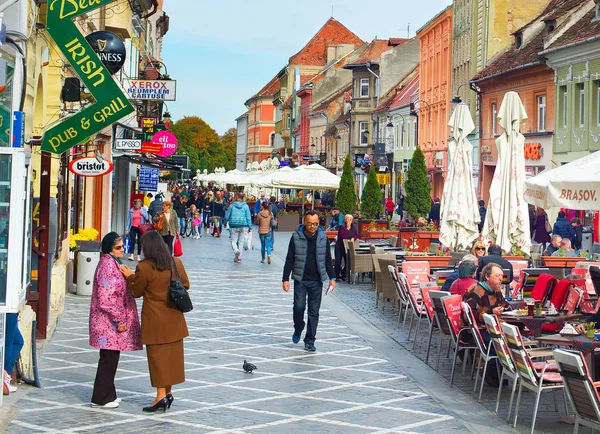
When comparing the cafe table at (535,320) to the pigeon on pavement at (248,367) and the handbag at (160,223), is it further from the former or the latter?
the handbag at (160,223)

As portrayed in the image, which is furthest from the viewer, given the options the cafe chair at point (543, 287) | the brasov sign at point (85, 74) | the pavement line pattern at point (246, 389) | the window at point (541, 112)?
the window at point (541, 112)

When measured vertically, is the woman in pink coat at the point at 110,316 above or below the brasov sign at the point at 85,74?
below

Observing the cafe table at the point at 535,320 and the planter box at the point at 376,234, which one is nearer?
the cafe table at the point at 535,320

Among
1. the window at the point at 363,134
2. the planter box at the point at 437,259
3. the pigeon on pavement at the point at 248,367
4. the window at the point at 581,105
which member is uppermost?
the window at the point at 363,134

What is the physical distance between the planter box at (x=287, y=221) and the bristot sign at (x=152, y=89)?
2570 centimetres

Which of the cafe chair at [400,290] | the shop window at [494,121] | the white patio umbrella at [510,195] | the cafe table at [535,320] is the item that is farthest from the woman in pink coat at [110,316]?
the shop window at [494,121]

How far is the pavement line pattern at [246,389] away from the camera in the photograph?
10.1 metres

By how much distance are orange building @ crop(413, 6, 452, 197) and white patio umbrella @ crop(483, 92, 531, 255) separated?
40974 millimetres

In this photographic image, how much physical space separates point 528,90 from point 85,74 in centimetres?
3463

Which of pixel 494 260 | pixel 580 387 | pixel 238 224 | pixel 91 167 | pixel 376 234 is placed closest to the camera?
pixel 580 387

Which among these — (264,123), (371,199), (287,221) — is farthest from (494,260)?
(264,123)

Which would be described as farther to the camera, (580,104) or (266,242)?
(580,104)

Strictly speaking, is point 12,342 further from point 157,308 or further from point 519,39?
point 519,39

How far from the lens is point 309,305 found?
49.6 feet
